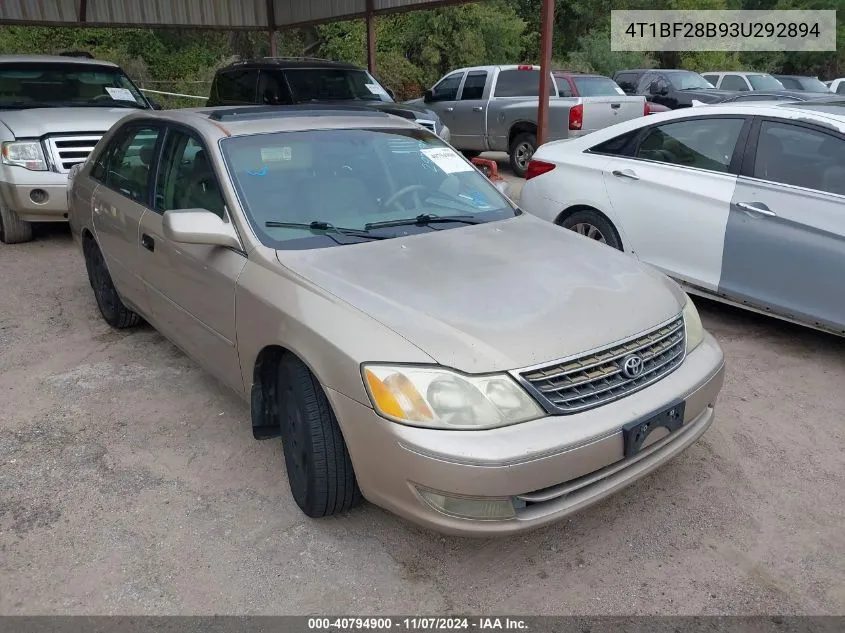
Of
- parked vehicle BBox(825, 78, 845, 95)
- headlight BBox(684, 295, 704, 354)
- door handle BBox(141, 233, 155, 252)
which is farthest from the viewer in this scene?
parked vehicle BBox(825, 78, 845, 95)

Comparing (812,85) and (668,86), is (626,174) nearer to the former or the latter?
(668,86)

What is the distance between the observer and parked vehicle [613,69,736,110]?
15645mm

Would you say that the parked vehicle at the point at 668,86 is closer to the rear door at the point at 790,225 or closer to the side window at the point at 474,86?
the side window at the point at 474,86

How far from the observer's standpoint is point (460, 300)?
270 cm

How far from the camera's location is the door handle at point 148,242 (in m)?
3.78

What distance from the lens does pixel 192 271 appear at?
341cm

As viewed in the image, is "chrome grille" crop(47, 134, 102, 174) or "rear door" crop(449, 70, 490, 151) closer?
"chrome grille" crop(47, 134, 102, 174)

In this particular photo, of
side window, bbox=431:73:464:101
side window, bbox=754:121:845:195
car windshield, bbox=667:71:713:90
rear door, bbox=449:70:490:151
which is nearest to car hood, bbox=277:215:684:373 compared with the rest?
side window, bbox=754:121:845:195

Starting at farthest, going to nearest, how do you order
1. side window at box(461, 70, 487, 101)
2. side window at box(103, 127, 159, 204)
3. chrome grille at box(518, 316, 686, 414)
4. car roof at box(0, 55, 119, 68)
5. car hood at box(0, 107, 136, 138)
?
side window at box(461, 70, 487, 101)
car roof at box(0, 55, 119, 68)
car hood at box(0, 107, 136, 138)
side window at box(103, 127, 159, 204)
chrome grille at box(518, 316, 686, 414)

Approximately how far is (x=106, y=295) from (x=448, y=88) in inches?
373

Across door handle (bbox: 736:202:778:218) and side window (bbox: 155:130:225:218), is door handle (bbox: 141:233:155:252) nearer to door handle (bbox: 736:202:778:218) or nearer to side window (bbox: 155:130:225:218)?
side window (bbox: 155:130:225:218)

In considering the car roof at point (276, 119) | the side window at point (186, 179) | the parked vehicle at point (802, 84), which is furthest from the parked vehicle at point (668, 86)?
the side window at point (186, 179)

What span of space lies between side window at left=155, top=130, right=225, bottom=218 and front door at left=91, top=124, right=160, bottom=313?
0.18m

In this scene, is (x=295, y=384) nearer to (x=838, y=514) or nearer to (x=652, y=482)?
(x=652, y=482)
